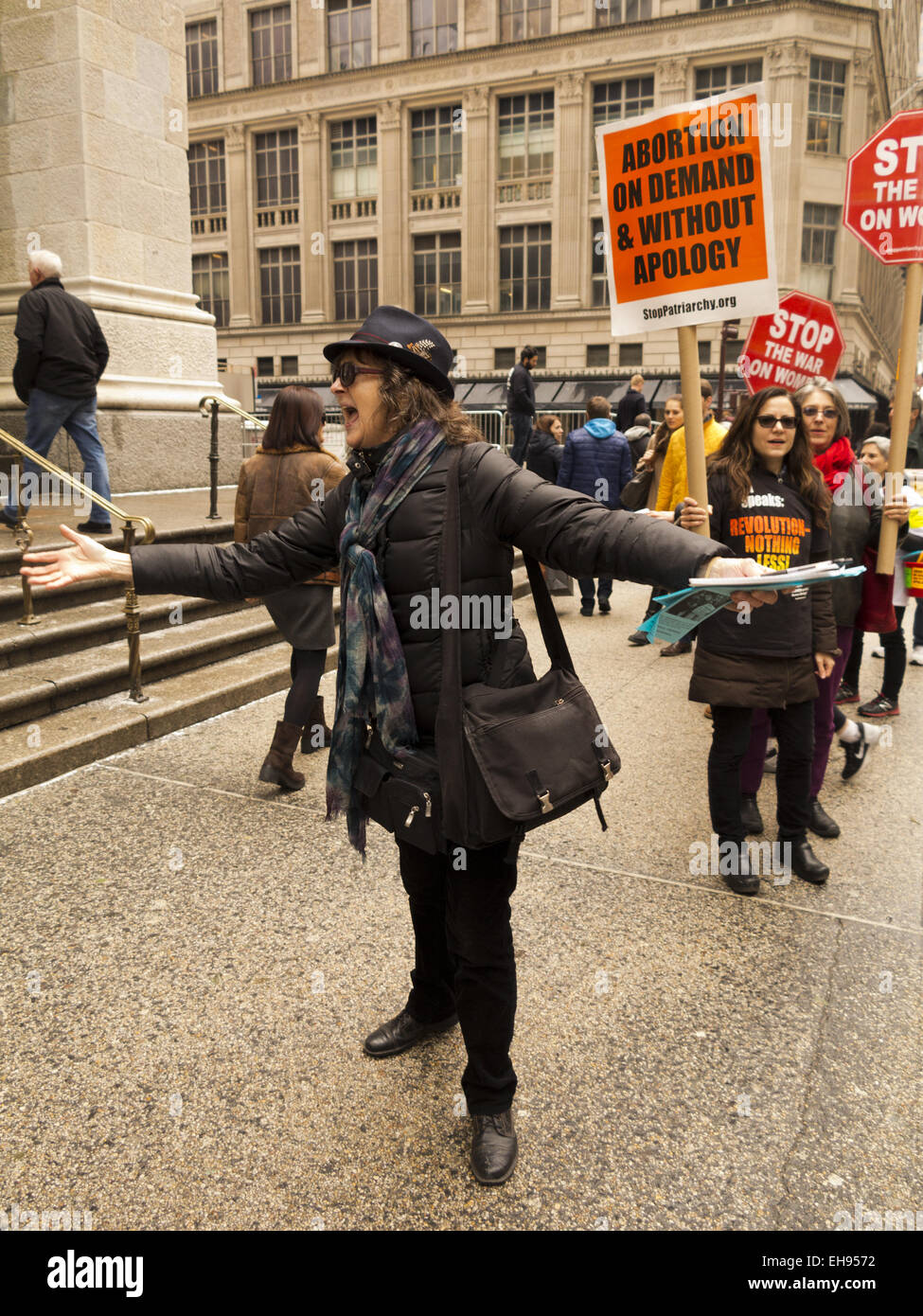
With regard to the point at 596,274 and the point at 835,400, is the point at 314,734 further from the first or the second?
the point at 596,274

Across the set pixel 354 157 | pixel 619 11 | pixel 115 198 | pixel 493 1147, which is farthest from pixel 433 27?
pixel 493 1147

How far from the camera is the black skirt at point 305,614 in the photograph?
501 cm

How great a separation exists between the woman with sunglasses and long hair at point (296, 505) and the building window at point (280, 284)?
3794 centimetres

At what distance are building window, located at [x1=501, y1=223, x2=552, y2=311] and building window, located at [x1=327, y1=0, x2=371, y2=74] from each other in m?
9.66

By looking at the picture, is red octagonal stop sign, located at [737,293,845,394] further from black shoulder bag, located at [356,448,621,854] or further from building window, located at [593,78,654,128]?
building window, located at [593,78,654,128]

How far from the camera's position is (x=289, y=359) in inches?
1604

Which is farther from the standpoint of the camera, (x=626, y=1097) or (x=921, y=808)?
(x=921, y=808)

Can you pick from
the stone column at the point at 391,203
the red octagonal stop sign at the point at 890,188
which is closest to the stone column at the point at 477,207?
the stone column at the point at 391,203

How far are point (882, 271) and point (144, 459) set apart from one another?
166 ft

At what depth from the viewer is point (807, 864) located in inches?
162

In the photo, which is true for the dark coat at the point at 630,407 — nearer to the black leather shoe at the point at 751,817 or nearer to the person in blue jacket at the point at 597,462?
the person in blue jacket at the point at 597,462

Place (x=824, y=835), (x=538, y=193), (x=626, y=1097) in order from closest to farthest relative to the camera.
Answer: (x=626, y=1097) < (x=824, y=835) < (x=538, y=193)

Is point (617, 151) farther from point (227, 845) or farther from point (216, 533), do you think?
point (216, 533)
